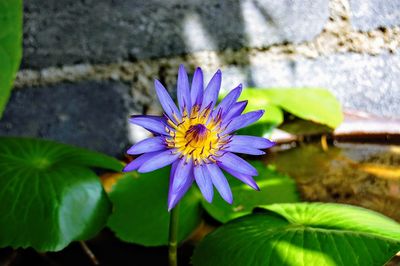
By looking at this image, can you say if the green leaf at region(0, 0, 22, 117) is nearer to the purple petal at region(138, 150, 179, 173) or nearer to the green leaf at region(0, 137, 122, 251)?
the purple petal at region(138, 150, 179, 173)

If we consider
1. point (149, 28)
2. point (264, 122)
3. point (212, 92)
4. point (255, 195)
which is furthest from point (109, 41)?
point (212, 92)

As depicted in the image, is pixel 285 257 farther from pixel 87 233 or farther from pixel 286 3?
pixel 286 3

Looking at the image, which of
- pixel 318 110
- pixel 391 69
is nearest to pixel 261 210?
pixel 318 110

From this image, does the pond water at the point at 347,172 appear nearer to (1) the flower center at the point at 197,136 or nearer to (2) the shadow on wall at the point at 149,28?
(2) the shadow on wall at the point at 149,28

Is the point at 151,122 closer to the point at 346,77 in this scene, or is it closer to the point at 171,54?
the point at 171,54

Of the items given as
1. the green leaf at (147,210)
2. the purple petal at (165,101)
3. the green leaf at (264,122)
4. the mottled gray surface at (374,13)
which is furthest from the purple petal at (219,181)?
the mottled gray surface at (374,13)

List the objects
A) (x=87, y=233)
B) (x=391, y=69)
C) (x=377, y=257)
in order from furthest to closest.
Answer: (x=391, y=69) < (x=87, y=233) < (x=377, y=257)
